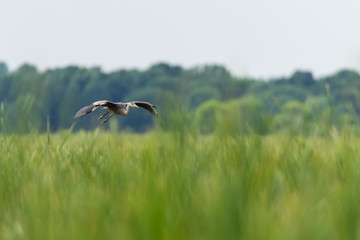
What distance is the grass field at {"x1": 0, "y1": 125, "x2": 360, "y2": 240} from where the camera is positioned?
33.8 inches

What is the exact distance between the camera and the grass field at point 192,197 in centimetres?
86

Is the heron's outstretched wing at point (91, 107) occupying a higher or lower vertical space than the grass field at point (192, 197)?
higher

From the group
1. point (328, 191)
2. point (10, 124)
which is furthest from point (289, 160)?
point (10, 124)

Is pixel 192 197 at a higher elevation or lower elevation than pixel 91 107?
lower

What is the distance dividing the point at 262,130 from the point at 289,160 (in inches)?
6.6

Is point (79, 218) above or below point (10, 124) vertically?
below

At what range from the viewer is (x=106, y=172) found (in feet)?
5.23

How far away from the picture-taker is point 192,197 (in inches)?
41.8

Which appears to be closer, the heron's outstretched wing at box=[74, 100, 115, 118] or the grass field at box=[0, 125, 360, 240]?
the grass field at box=[0, 125, 360, 240]

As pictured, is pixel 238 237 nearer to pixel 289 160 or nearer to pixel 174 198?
pixel 174 198

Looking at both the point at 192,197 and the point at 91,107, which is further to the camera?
the point at 91,107

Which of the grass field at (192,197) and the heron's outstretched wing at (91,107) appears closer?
the grass field at (192,197)

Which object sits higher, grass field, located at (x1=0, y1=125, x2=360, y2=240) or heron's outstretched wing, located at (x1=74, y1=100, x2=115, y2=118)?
heron's outstretched wing, located at (x1=74, y1=100, x2=115, y2=118)

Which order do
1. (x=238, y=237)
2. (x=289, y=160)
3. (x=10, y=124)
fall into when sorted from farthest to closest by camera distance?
(x=10, y=124) → (x=289, y=160) → (x=238, y=237)
